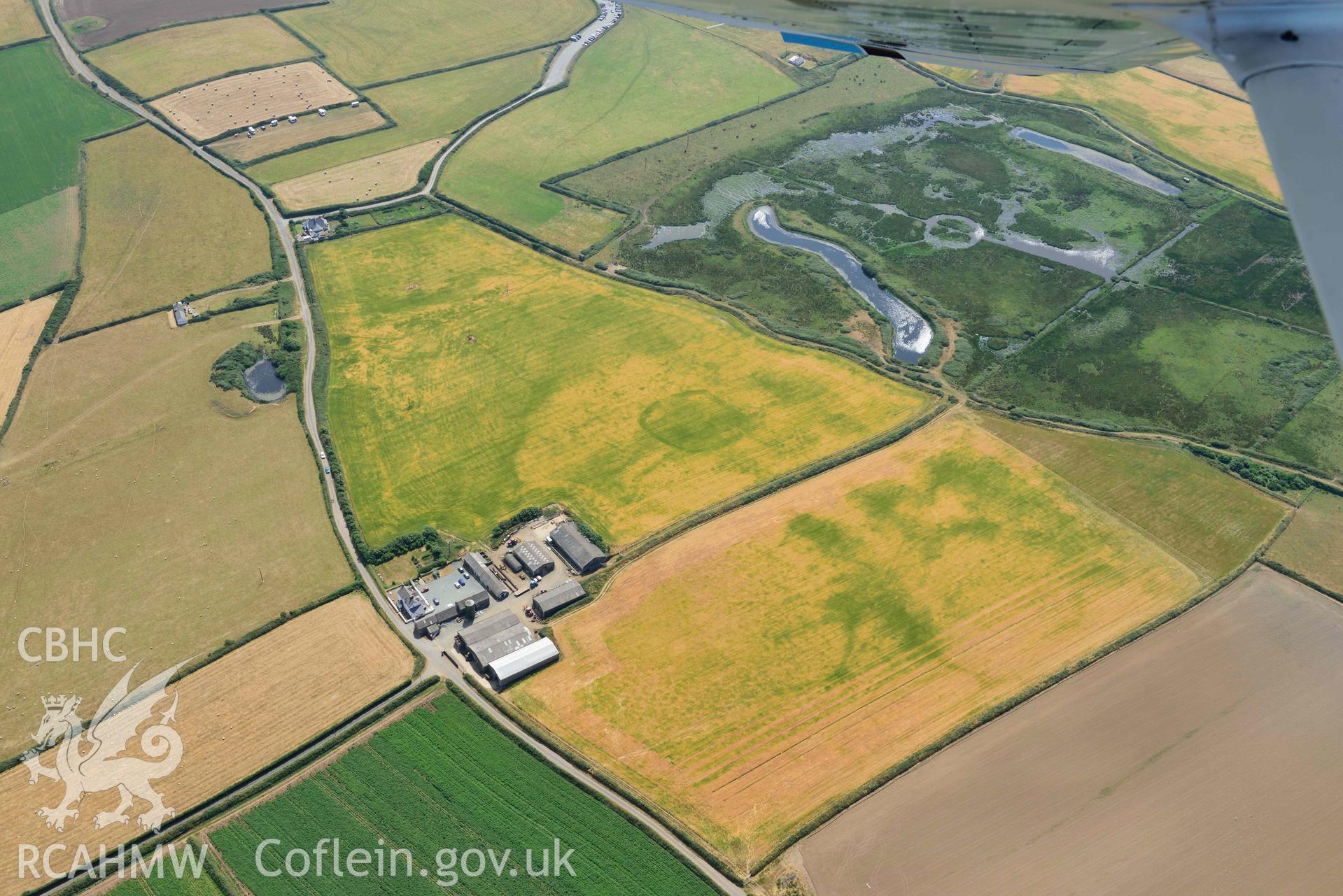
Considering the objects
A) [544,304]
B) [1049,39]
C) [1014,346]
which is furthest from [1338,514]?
[544,304]

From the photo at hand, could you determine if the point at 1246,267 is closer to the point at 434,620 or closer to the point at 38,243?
the point at 434,620

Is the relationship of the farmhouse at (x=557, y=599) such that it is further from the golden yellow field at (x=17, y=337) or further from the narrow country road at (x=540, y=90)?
the narrow country road at (x=540, y=90)

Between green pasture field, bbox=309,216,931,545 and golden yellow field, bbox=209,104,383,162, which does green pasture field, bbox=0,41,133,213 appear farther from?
green pasture field, bbox=309,216,931,545

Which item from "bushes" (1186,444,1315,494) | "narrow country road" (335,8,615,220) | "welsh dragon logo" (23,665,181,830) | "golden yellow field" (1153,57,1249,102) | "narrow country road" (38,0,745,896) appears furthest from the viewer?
"golden yellow field" (1153,57,1249,102)

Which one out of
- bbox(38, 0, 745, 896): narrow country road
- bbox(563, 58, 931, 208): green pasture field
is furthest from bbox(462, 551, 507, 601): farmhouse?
bbox(563, 58, 931, 208): green pasture field

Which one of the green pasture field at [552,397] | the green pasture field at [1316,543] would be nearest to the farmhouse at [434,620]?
the green pasture field at [552,397]

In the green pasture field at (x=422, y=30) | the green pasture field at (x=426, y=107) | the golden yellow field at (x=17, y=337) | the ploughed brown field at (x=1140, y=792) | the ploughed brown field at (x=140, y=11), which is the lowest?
the ploughed brown field at (x=1140, y=792)
